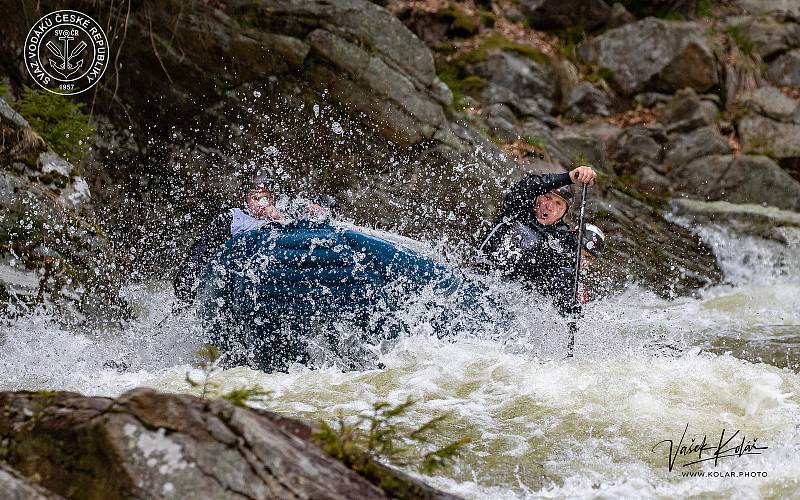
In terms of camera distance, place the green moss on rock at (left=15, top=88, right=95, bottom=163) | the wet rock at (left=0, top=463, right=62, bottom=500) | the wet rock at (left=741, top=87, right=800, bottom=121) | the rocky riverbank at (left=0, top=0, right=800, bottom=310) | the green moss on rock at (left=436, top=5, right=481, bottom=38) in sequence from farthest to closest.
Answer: the green moss on rock at (left=436, top=5, right=481, bottom=38)
the wet rock at (left=741, top=87, right=800, bottom=121)
the rocky riverbank at (left=0, top=0, right=800, bottom=310)
the green moss on rock at (left=15, top=88, right=95, bottom=163)
the wet rock at (left=0, top=463, right=62, bottom=500)

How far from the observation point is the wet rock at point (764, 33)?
15141mm

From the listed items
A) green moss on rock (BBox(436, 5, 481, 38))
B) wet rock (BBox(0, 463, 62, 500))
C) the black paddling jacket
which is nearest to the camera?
wet rock (BBox(0, 463, 62, 500))

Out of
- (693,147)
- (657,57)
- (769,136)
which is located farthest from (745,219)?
(657,57)

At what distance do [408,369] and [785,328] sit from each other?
4.67 meters

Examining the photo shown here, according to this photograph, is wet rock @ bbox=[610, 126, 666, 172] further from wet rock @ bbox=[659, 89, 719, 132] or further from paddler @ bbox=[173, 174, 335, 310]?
paddler @ bbox=[173, 174, 335, 310]

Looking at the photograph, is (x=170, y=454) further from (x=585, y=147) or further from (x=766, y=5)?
(x=766, y=5)

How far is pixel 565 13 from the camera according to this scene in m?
15.0

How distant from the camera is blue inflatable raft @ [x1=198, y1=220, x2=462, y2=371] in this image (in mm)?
5637

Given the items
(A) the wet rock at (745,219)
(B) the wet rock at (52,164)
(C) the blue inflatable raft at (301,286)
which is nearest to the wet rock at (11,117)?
(B) the wet rock at (52,164)

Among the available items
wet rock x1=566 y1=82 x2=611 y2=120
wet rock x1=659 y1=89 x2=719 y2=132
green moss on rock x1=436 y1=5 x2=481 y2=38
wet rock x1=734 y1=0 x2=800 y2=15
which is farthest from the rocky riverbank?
wet rock x1=734 y1=0 x2=800 y2=15

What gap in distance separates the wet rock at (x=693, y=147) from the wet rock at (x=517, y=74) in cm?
223

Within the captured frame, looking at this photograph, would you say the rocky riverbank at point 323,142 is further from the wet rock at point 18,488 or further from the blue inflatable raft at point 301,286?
the wet rock at point 18,488

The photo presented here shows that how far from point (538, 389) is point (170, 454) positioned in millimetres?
2952

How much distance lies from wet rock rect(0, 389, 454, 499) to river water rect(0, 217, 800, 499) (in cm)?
113
